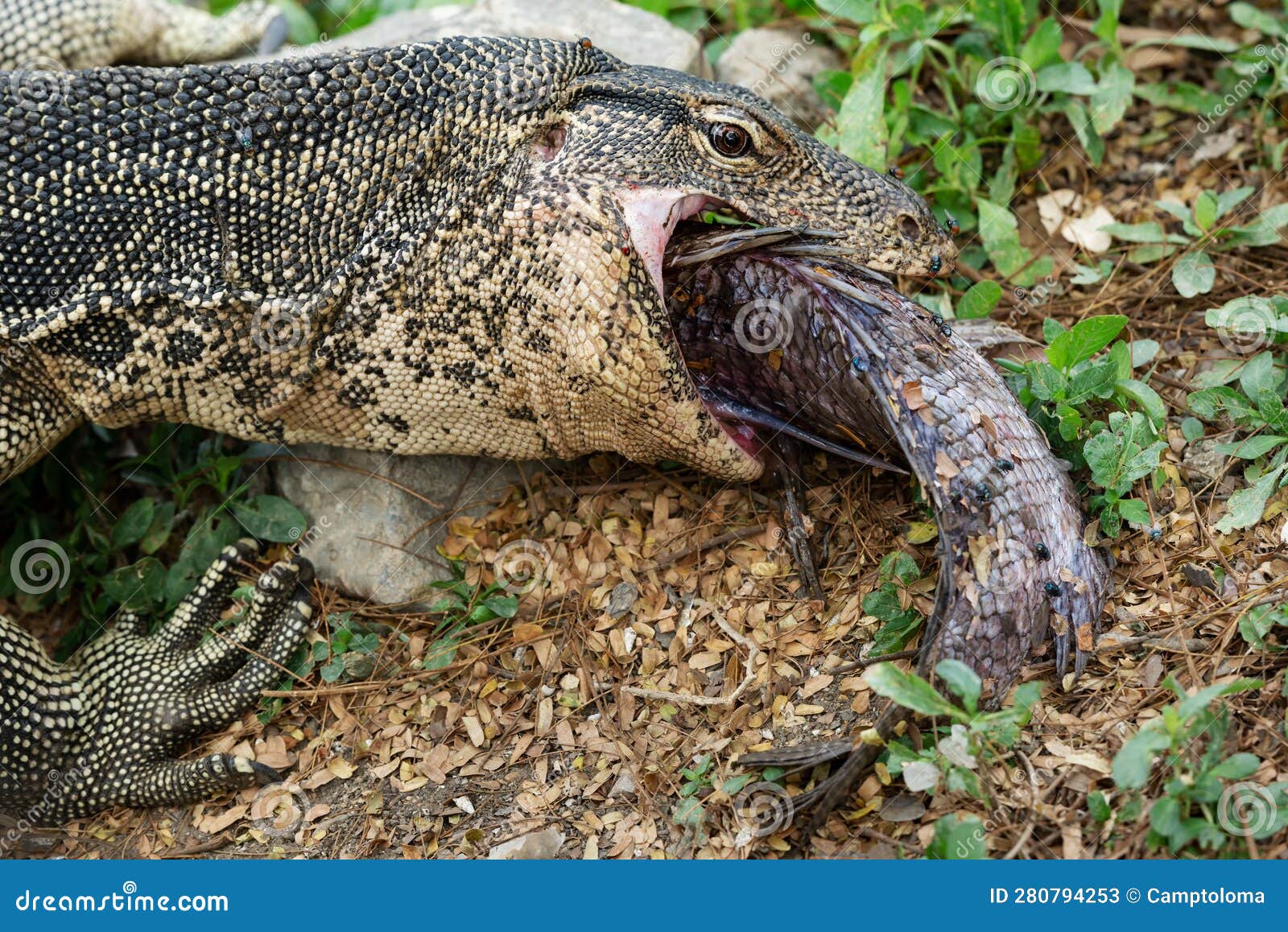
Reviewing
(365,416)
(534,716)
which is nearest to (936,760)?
(534,716)

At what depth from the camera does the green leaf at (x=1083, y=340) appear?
4.46m

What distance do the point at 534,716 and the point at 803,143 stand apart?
2444 mm

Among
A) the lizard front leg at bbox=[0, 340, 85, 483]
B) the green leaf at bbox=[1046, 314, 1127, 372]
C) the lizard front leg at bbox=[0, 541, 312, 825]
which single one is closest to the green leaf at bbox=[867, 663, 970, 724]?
the green leaf at bbox=[1046, 314, 1127, 372]

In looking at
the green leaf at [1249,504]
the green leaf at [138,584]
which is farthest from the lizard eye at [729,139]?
the green leaf at [138,584]

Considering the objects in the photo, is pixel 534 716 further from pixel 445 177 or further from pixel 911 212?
pixel 911 212

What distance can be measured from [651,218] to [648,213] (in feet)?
0.07

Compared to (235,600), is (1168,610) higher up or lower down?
higher up

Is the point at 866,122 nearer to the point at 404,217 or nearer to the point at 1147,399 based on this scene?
the point at 1147,399

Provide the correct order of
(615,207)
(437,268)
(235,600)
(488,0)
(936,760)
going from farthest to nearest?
(488,0) → (235,600) → (437,268) → (615,207) → (936,760)

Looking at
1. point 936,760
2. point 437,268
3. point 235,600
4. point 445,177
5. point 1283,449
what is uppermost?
point 445,177

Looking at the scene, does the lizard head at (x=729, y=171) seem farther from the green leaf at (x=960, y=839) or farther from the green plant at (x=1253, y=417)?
the green leaf at (x=960, y=839)

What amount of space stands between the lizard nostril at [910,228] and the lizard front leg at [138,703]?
2.88 meters

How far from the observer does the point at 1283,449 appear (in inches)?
170

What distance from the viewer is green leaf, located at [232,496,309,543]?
17.2 feet
